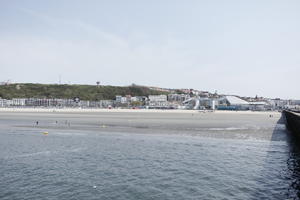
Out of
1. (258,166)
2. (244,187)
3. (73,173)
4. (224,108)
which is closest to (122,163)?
(73,173)

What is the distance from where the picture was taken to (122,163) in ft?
58.9

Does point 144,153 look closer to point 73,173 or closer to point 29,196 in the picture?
point 73,173

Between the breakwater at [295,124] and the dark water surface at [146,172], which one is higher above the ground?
the breakwater at [295,124]

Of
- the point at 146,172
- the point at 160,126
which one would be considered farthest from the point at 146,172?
the point at 160,126

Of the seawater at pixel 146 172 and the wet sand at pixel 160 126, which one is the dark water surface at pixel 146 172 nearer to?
the seawater at pixel 146 172

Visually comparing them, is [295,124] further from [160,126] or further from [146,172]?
[146,172]

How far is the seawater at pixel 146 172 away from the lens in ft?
40.4

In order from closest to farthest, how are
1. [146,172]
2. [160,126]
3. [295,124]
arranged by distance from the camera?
1. [146,172]
2. [295,124]
3. [160,126]

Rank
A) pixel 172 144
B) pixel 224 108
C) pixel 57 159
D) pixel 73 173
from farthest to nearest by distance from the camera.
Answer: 1. pixel 224 108
2. pixel 172 144
3. pixel 57 159
4. pixel 73 173

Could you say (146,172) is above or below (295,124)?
below

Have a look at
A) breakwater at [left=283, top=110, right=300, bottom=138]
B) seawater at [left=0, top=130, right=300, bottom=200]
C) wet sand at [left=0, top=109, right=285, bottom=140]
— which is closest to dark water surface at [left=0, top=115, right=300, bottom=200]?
seawater at [left=0, top=130, right=300, bottom=200]

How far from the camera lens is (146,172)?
15.8 metres

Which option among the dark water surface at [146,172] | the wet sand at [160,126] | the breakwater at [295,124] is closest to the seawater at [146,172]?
the dark water surface at [146,172]

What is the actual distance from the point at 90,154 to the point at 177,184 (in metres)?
9.70
